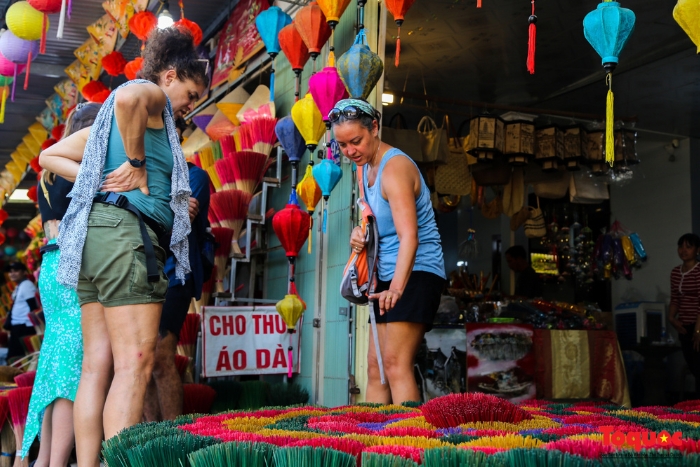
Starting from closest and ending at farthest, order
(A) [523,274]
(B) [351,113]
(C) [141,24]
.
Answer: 1. (B) [351,113]
2. (C) [141,24]
3. (A) [523,274]

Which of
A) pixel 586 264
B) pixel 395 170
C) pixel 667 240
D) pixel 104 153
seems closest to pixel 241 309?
pixel 395 170

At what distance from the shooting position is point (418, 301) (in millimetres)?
2730

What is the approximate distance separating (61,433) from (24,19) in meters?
4.34

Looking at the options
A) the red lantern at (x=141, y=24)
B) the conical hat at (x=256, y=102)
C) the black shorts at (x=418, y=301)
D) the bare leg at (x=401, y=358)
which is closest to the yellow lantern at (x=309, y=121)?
the conical hat at (x=256, y=102)

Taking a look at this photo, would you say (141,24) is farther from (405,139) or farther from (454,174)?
(454,174)

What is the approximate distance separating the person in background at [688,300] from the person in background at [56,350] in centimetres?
539

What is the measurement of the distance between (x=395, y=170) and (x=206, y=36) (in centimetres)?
540

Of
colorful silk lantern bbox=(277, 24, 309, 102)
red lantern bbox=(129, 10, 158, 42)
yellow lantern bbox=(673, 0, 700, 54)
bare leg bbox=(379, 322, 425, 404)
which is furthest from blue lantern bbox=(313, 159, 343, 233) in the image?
red lantern bbox=(129, 10, 158, 42)

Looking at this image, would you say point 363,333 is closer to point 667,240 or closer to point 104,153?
point 104,153

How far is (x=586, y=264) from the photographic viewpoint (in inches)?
311

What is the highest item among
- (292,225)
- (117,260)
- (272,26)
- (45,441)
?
(272,26)

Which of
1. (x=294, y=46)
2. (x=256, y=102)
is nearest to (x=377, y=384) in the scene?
(x=294, y=46)

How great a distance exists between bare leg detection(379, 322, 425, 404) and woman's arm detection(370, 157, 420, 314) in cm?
17

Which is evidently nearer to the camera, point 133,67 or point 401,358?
point 401,358
